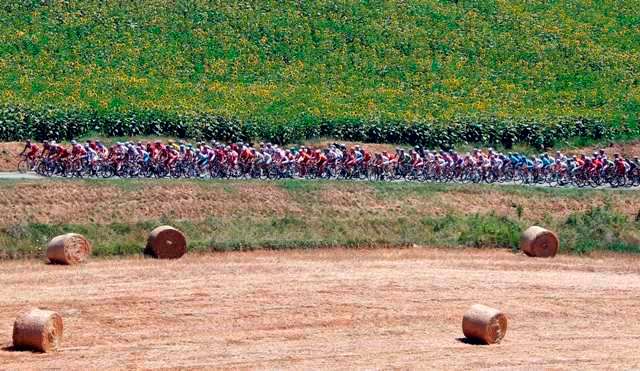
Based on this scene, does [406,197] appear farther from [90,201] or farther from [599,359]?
[599,359]

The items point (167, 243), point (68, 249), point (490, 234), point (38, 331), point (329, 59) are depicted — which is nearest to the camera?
point (38, 331)

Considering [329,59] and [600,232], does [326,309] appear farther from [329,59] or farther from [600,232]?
[329,59]

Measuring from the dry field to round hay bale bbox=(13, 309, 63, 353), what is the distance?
32 cm

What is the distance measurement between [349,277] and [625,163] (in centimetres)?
2587

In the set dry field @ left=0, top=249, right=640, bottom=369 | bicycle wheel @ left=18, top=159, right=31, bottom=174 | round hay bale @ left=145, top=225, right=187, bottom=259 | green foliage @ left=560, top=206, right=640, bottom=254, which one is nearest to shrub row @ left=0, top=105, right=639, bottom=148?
bicycle wheel @ left=18, top=159, right=31, bottom=174

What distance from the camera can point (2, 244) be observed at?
39.6m

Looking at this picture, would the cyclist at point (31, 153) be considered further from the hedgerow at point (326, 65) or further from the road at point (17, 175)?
the hedgerow at point (326, 65)

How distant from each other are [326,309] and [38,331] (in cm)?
763

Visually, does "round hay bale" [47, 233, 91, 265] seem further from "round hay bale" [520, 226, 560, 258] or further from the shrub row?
the shrub row

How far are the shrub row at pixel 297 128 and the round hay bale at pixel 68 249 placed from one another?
80.4ft

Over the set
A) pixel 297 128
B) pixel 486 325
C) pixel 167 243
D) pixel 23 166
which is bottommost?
pixel 297 128

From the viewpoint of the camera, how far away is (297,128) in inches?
2653

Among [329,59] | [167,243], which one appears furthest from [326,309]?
[329,59]

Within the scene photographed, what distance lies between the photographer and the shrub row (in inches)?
2484
